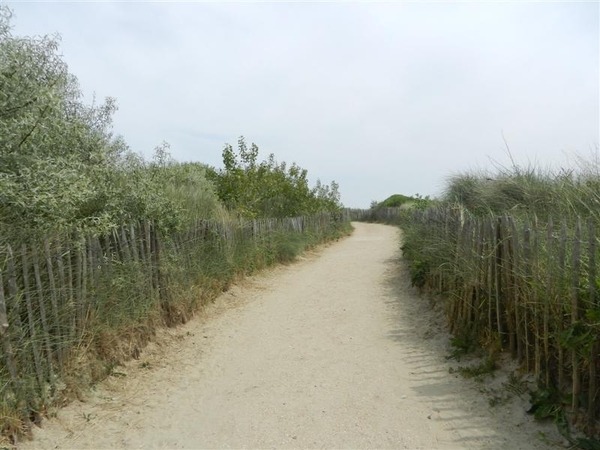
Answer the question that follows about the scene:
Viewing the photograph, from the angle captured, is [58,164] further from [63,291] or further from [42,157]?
[63,291]

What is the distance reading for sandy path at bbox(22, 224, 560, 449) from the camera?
4.23 m

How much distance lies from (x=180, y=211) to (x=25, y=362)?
4466mm

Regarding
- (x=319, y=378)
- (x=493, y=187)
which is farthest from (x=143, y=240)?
A: (x=493, y=187)

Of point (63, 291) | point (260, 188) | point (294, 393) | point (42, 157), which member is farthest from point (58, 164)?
point (260, 188)

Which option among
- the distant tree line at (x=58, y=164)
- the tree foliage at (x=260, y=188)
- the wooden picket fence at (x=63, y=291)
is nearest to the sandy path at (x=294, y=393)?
the wooden picket fence at (x=63, y=291)

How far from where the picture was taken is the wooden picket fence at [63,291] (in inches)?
165

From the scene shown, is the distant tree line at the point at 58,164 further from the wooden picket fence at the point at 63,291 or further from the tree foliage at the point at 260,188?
the tree foliage at the point at 260,188

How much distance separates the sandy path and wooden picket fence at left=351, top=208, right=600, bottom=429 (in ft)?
1.82

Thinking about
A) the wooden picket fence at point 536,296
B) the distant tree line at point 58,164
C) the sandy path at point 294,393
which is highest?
the distant tree line at point 58,164

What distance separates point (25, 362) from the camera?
427cm

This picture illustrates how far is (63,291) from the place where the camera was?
16.1 feet

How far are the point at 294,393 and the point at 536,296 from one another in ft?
8.51

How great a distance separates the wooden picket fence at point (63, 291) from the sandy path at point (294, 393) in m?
0.52

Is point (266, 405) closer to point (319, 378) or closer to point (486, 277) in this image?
point (319, 378)
